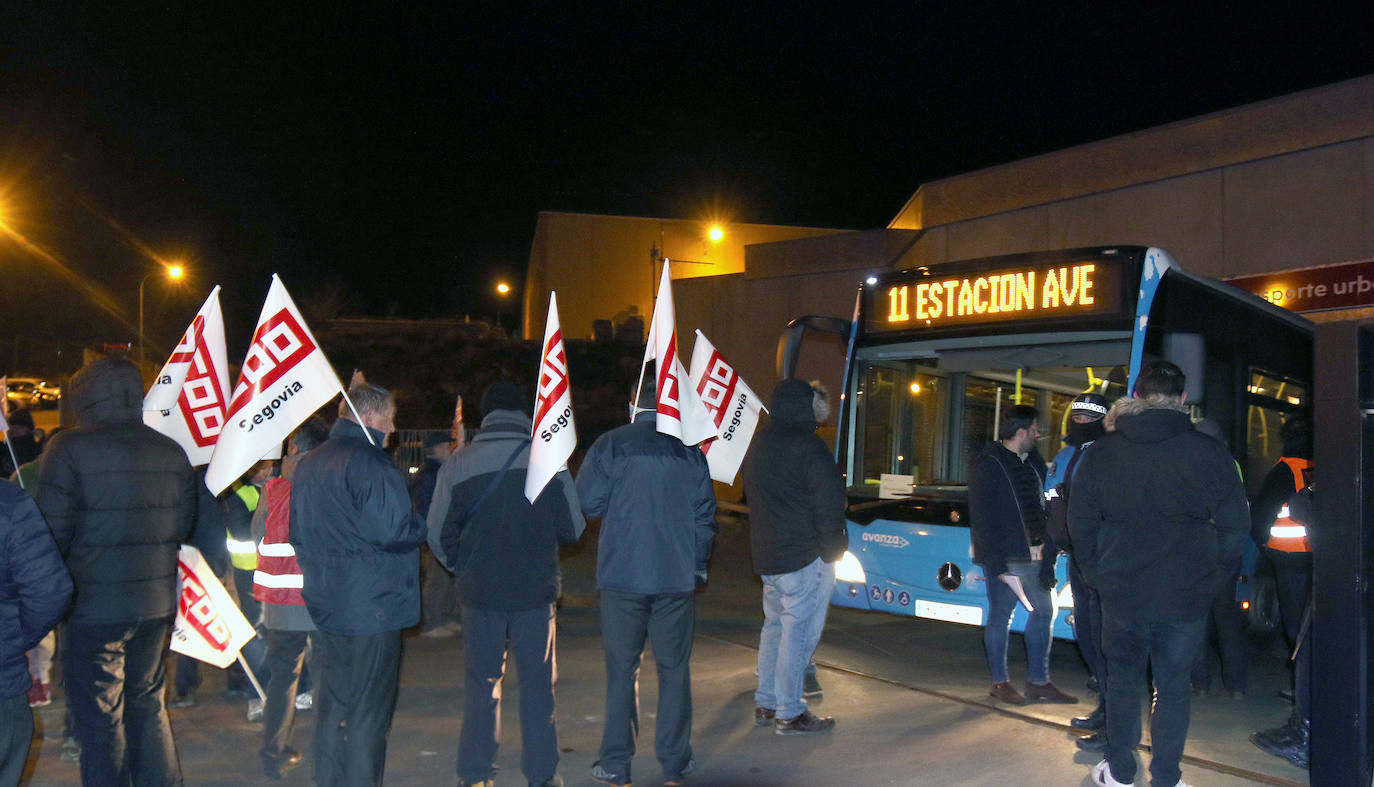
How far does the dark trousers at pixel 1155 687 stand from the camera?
15.3 feet

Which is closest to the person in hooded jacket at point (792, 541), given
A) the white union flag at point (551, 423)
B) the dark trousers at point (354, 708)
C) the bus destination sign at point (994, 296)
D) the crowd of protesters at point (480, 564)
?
the crowd of protesters at point (480, 564)

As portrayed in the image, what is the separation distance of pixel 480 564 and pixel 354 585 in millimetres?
674

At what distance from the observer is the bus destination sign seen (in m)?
7.11

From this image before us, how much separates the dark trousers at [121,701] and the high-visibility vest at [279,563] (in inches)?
32.9

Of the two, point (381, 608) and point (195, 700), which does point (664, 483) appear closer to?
point (381, 608)

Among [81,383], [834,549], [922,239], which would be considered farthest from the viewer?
[922,239]

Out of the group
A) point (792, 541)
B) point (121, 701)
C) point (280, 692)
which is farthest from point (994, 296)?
point (121, 701)

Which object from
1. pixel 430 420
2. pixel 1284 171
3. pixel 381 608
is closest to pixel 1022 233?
pixel 1284 171

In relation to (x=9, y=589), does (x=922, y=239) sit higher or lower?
higher

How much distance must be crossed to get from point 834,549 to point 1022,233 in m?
14.6

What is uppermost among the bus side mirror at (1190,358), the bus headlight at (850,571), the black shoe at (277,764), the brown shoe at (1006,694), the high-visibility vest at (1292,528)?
the bus side mirror at (1190,358)

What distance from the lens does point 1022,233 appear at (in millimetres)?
19328

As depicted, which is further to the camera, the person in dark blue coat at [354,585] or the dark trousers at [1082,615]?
the dark trousers at [1082,615]

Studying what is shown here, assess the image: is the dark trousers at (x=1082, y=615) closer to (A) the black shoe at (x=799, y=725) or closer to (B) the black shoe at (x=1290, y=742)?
(B) the black shoe at (x=1290, y=742)
